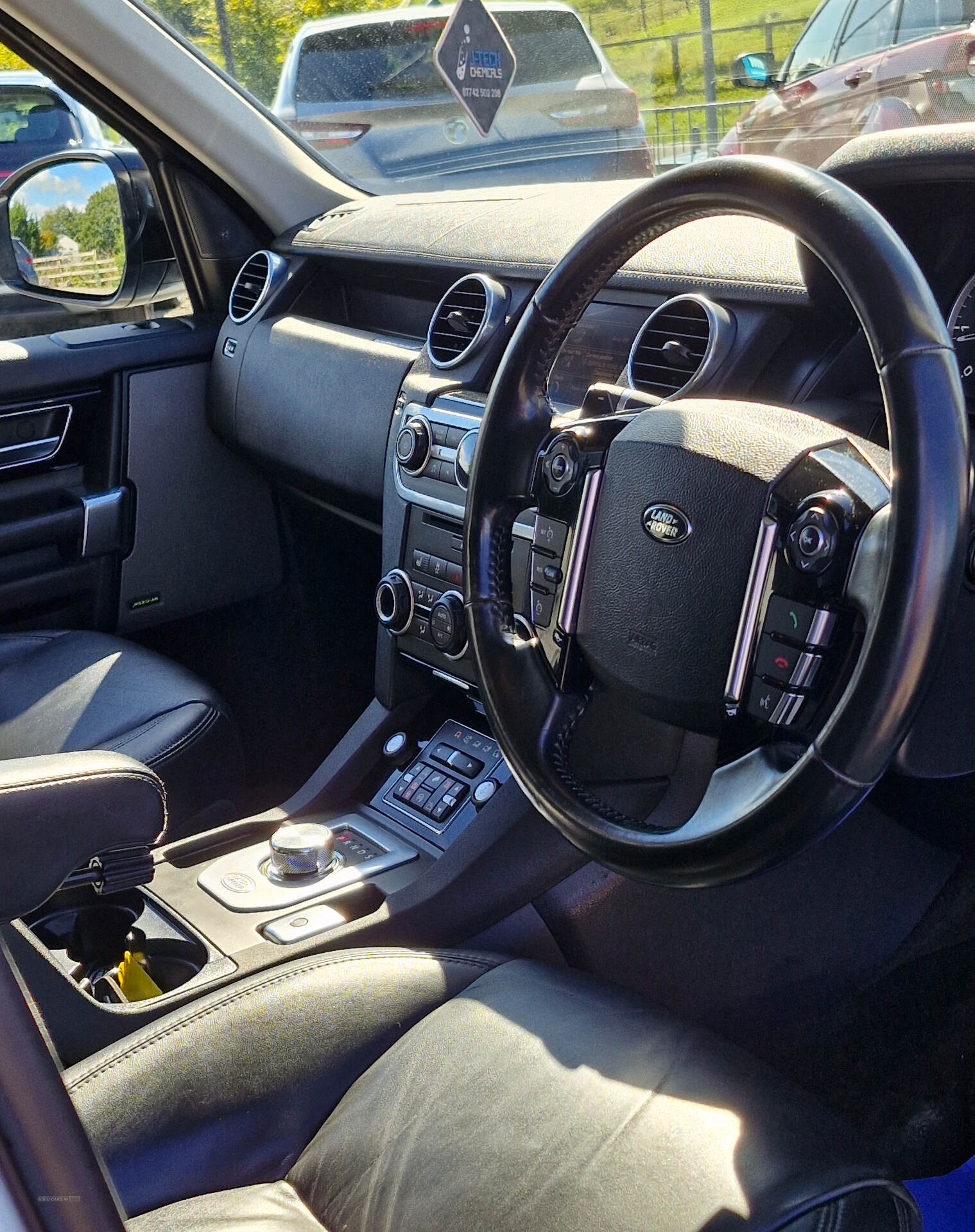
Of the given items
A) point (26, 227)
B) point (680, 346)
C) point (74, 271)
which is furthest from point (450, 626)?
point (26, 227)

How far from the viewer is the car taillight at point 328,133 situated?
2424 mm

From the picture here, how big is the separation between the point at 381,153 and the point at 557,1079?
1903 mm

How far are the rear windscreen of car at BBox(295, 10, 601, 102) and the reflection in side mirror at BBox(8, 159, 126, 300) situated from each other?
1.45ft

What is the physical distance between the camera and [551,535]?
120 cm

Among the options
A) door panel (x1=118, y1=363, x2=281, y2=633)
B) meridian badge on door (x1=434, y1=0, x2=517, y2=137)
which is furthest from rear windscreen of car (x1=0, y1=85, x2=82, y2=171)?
meridian badge on door (x1=434, y1=0, x2=517, y2=137)

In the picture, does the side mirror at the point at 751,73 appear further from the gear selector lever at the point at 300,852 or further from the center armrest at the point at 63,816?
the center armrest at the point at 63,816

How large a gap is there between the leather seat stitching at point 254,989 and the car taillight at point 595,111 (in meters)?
1.54

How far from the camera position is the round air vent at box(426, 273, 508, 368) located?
1781mm

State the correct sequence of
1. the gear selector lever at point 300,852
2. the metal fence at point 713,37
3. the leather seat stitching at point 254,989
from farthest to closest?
the metal fence at point 713,37
the gear selector lever at point 300,852
the leather seat stitching at point 254,989

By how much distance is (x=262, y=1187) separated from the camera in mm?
1090

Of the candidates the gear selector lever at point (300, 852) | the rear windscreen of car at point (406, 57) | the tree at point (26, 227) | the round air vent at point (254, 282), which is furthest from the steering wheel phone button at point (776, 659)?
the tree at point (26, 227)

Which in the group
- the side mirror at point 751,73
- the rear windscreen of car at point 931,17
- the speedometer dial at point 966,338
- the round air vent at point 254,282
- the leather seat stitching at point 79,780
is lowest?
the leather seat stitching at point 79,780

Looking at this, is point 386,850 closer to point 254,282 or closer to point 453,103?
point 254,282

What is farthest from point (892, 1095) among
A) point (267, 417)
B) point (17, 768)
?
point (267, 417)
